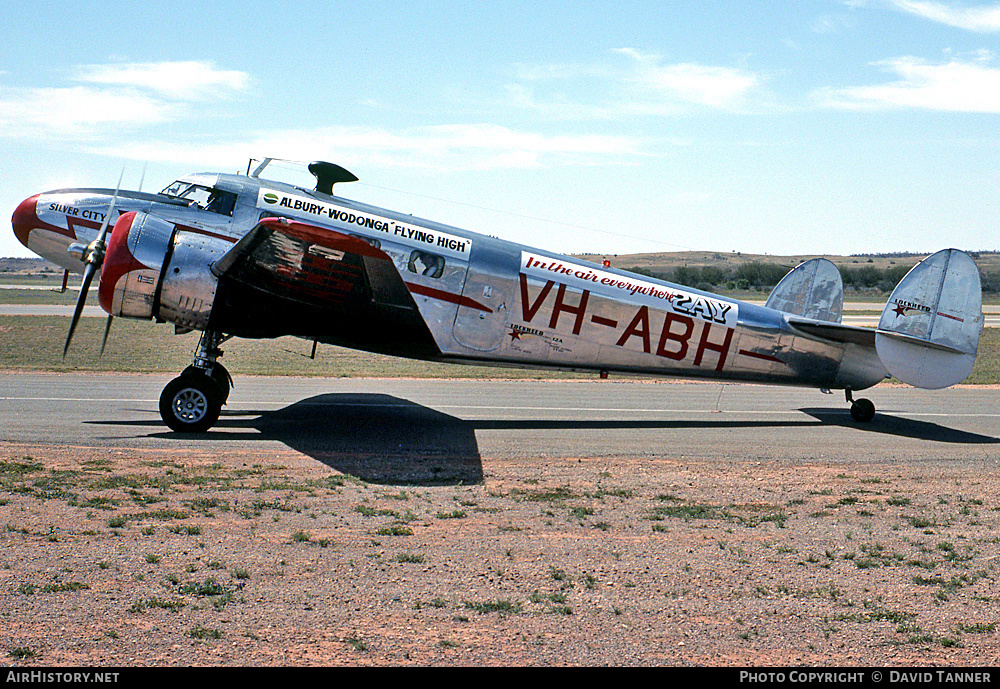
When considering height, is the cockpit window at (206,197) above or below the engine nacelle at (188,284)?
above

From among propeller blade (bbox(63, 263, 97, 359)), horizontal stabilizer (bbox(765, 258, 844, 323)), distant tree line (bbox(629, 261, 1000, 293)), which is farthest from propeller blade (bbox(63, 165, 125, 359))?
distant tree line (bbox(629, 261, 1000, 293))

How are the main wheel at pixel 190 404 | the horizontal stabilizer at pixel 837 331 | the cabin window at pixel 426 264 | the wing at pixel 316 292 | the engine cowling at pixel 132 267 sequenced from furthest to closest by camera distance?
the horizontal stabilizer at pixel 837 331, the cabin window at pixel 426 264, the main wheel at pixel 190 404, the engine cowling at pixel 132 267, the wing at pixel 316 292

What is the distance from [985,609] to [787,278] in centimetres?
1166

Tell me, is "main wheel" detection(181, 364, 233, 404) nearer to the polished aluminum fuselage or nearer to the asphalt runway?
the asphalt runway

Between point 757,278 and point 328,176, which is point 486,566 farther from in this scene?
point 757,278

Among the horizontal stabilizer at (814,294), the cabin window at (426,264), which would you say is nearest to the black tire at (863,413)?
the horizontal stabilizer at (814,294)

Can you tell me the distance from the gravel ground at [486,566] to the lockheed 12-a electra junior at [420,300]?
129 inches

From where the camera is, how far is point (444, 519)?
8.65 meters

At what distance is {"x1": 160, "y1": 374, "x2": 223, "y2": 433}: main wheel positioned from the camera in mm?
13469

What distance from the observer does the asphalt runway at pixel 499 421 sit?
12.7 metres

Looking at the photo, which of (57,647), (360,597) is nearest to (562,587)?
(360,597)

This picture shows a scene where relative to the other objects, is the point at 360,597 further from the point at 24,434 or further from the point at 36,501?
the point at 24,434

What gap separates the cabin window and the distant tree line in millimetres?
40829

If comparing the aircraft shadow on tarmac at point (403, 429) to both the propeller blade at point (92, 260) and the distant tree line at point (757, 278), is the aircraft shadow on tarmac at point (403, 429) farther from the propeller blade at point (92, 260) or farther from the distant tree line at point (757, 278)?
the distant tree line at point (757, 278)
